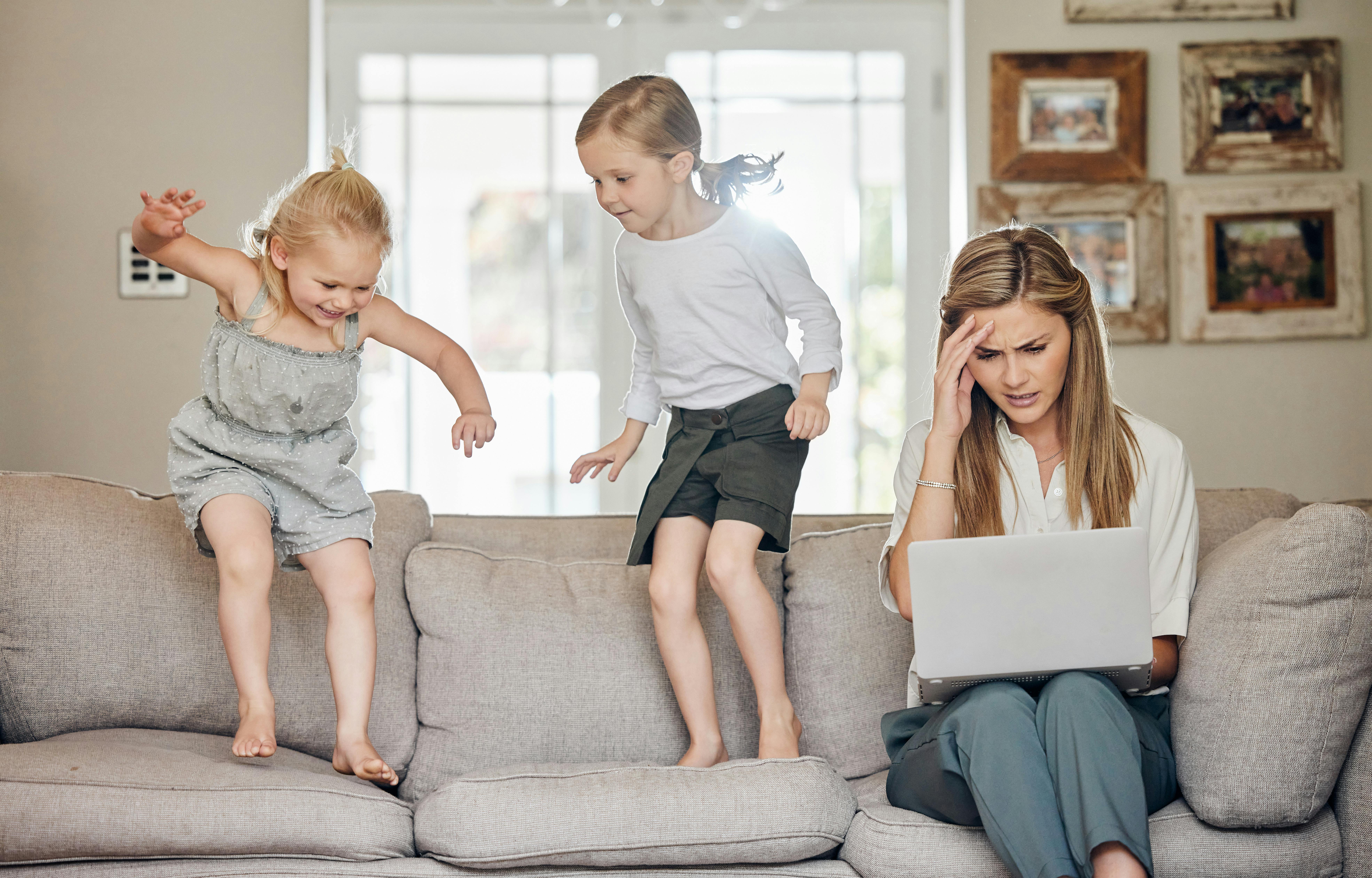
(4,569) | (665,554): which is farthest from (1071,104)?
(4,569)

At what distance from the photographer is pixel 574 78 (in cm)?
318

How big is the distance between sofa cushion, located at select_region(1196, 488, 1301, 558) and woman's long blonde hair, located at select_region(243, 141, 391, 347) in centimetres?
128

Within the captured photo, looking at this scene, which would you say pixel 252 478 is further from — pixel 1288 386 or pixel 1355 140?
pixel 1355 140

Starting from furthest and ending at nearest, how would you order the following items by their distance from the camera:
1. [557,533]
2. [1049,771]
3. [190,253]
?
[557,533] → [190,253] → [1049,771]

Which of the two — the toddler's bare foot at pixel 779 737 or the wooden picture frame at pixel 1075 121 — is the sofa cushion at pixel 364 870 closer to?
the toddler's bare foot at pixel 779 737

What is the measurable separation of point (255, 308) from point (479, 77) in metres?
1.79

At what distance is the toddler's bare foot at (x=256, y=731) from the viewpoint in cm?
146

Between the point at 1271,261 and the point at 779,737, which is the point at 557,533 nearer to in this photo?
the point at 779,737

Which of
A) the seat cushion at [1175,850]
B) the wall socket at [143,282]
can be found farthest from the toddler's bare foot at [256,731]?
the wall socket at [143,282]

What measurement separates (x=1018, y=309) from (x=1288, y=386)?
1976mm

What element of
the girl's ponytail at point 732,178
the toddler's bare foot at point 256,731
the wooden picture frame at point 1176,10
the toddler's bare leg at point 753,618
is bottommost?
the toddler's bare foot at point 256,731

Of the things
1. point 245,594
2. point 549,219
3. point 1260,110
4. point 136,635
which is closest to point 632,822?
point 245,594

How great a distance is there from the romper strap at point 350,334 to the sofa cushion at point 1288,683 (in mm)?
1221

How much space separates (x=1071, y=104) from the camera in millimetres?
3055
